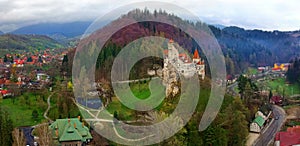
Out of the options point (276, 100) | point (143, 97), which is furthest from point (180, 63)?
point (276, 100)

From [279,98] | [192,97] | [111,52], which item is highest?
[111,52]

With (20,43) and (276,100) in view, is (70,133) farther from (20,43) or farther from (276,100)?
(20,43)

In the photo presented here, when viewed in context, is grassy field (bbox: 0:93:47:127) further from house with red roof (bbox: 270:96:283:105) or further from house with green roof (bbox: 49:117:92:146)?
house with red roof (bbox: 270:96:283:105)

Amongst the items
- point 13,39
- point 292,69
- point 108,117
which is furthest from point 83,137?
point 13,39

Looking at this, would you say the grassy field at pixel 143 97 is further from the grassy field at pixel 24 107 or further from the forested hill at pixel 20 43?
the forested hill at pixel 20 43

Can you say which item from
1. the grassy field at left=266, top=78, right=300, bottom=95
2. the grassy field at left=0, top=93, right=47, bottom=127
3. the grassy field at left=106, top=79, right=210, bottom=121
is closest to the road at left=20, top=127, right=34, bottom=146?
the grassy field at left=0, top=93, right=47, bottom=127

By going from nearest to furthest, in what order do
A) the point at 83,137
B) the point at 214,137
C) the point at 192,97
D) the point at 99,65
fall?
the point at 214,137 → the point at 192,97 → the point at 83,137 → the point at 99,65

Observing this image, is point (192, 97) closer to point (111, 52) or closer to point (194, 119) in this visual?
point (194, 119)
